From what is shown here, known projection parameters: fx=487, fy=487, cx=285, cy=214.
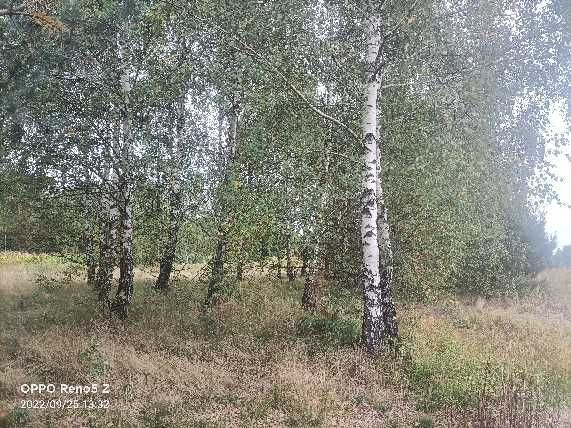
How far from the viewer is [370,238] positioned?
9.01m

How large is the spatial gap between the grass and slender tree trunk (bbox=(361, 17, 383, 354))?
547mm

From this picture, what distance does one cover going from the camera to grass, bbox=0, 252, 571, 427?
22.3ft

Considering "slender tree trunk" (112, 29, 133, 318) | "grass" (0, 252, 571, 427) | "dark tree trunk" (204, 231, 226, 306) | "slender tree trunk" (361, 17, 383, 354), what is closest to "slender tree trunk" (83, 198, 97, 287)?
"slender tree trunk" (112, 29, 133, 318)

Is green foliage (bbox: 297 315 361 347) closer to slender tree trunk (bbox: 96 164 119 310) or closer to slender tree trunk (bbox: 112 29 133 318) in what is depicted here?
slender tree trunk (bbox: 112 29 133 318)

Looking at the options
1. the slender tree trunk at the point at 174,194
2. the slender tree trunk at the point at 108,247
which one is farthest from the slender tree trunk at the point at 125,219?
the slender tree trunk at the point at 174,194

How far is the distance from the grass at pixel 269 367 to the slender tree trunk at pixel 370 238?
547mm

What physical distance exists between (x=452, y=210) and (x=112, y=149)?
24.9ft

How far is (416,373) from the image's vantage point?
849 cm

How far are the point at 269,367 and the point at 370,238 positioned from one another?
2939 millimetres

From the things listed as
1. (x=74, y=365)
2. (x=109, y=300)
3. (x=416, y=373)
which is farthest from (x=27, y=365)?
(x=416, y=373)

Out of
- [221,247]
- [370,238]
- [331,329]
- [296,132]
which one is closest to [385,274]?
[370,238]

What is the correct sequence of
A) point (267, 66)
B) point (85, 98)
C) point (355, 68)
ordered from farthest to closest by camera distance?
point (85, 98), point (355, 68), point (267, 66)

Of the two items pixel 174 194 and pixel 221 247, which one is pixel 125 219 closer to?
pixel 174 194

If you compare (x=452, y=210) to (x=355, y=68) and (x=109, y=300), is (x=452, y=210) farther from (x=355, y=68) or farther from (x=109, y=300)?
(x=109, y=300)
